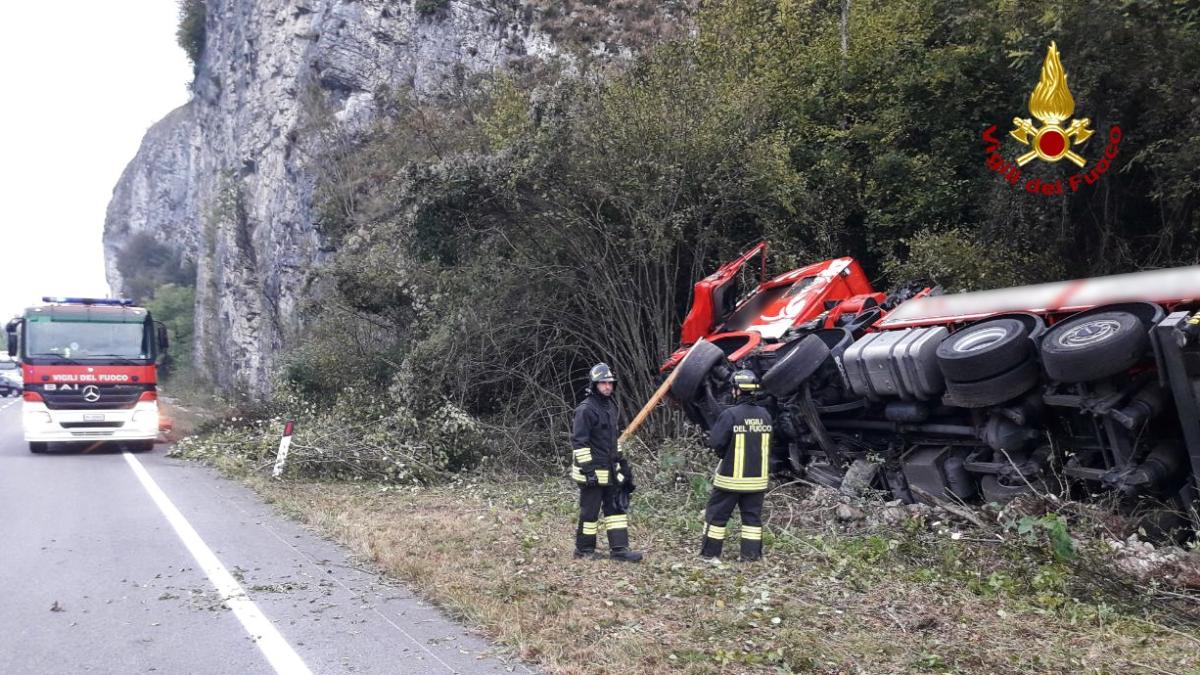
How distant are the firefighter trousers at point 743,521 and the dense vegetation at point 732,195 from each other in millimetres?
5534

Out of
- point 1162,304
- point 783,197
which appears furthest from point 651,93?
point 1162,304

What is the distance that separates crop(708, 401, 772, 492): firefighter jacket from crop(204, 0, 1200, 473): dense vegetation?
17.4 ft

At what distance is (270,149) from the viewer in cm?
3192

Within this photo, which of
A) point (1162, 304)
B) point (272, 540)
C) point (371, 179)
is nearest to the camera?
point (1162, 304)

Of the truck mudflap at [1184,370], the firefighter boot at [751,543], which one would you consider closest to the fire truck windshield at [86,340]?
the firefighter boot at [751,543]

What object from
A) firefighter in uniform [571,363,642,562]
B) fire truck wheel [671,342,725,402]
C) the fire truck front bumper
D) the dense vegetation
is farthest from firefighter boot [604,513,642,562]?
the fire truck front bumper

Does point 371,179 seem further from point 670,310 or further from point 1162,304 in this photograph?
point 1162,304

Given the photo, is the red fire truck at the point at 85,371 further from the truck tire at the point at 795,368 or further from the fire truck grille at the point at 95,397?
the truck tire at the point at 795,368

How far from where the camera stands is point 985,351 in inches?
280

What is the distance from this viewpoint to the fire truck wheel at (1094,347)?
6.43m

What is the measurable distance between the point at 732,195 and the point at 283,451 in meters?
6.81

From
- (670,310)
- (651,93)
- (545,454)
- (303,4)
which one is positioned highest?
(303,4)

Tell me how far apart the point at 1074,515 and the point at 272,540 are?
643cm

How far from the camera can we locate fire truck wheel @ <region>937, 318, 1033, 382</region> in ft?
23.2
